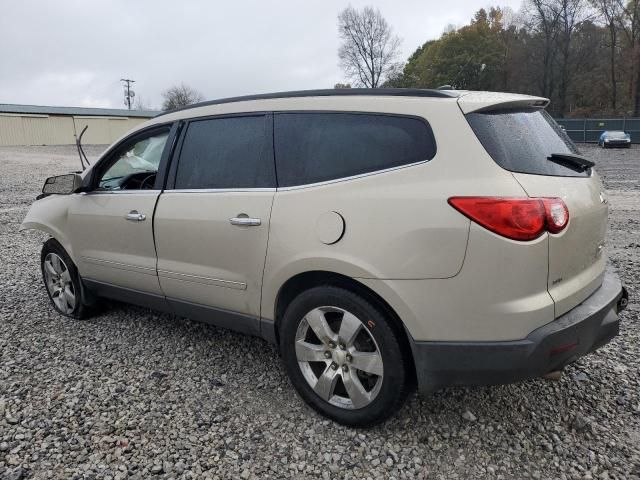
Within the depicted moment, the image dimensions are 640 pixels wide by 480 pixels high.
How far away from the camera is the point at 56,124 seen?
46.7 m

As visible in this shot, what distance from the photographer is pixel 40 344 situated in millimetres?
3840

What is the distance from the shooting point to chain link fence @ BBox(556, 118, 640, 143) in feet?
118

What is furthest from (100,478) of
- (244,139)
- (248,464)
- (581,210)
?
(581,210)

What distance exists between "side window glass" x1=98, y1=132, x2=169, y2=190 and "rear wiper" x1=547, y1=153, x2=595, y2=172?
2558mm

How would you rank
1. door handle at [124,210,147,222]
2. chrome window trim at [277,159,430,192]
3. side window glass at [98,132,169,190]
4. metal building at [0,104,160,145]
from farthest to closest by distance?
metal building at [0,104,160,145], side window glass at [98,132,169,190], door handle at [124,210,147,222], chrome window trim at [277,159,430,192]

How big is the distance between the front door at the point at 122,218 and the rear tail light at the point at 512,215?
2.17 m

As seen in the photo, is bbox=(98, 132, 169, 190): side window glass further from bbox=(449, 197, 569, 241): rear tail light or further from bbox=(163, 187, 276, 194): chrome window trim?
bbox=(449, 197, 569, 241): rear tail light

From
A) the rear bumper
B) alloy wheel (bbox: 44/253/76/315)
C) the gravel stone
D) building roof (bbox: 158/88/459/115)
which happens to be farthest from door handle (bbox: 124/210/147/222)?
the gravel stone

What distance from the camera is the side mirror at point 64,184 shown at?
3871 mm

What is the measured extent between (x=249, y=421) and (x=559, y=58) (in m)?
57.1

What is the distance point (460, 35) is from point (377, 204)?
6030cm

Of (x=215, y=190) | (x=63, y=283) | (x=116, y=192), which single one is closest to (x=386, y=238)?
(x=215, y=190)

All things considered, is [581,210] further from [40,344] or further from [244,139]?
[40,344]

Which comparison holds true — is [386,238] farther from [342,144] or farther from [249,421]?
[249,421]
